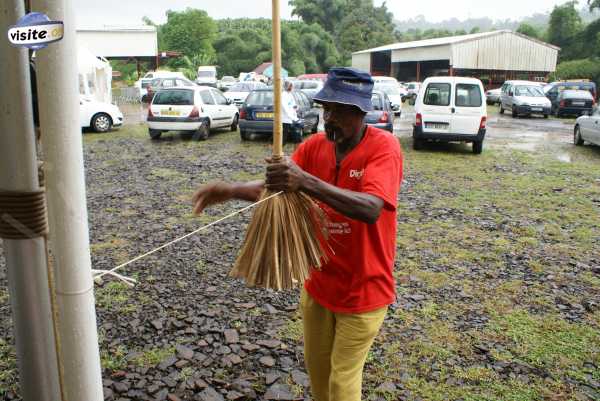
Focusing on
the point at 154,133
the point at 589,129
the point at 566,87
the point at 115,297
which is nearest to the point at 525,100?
the point at 566,87

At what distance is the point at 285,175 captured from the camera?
223cm

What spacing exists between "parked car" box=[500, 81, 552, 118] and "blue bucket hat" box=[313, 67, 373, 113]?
24.2 meters

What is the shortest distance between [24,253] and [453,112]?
12.6m

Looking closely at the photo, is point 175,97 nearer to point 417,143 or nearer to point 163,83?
point 417,143

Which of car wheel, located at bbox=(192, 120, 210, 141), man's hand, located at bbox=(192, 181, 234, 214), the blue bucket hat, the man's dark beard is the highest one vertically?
the blue bucket hat

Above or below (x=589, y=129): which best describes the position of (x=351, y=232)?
above

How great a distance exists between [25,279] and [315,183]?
121cm

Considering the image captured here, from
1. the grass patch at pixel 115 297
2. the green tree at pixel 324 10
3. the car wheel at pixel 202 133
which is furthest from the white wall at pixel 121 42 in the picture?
→ the green tree at pixel 324 10

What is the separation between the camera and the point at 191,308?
183 inches

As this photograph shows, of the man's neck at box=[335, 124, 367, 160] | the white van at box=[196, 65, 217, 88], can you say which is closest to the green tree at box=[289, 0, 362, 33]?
the white van at box=[196, 65, 217, 88]

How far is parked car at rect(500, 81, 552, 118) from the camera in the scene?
24172 mm

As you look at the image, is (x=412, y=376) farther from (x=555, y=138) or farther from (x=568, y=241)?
(x=555, y=138)

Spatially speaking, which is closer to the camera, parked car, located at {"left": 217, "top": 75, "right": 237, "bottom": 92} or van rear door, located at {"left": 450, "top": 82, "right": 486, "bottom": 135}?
van rear door, located at {"left": 450, "top": 82, "right": 486, "bottom": 135}

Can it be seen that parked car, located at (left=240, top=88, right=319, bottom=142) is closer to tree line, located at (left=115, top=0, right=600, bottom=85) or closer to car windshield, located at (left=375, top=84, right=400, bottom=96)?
car windshield, located at (left=375, top=84, right=400, bottom=96)
